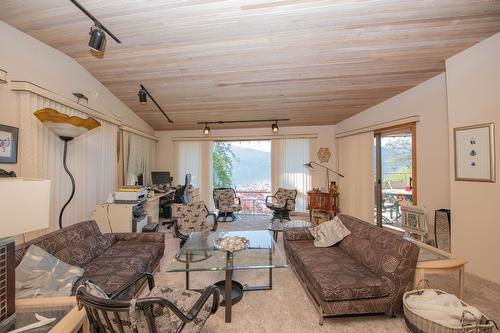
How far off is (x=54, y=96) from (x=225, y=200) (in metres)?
3.76

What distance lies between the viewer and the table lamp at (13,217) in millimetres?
963

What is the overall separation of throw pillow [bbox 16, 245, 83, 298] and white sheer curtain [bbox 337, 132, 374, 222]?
4633mm

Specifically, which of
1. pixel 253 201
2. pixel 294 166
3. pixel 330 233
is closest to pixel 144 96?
pixel 330 233

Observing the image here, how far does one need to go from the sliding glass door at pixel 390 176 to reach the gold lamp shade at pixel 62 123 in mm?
4777

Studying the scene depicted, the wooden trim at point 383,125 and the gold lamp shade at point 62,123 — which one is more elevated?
the wooden trim at point 383,125

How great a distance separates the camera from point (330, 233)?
8.98ft

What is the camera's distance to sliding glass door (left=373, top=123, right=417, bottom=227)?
13.2 feet

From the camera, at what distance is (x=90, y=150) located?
343cm

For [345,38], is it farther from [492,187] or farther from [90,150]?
[90,150]

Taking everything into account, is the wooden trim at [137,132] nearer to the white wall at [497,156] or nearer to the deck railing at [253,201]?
the deck railing at [253,201]

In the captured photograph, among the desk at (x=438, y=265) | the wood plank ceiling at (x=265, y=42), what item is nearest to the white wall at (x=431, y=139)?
the wood plank ceiling at (x=265, y=42)

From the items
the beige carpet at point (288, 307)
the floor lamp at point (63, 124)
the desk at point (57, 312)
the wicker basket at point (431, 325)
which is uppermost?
the floor lamp at point (63, 124)

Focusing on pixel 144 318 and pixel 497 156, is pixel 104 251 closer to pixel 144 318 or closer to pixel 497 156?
pixel 144 318

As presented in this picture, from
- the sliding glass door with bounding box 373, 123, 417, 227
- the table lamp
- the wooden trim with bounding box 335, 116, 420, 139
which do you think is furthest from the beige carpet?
the wooden trim with bounding box 335, 116, 420, 139
